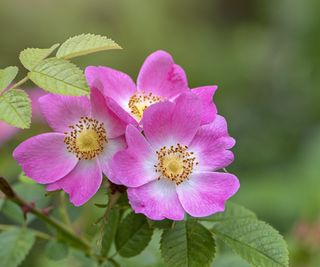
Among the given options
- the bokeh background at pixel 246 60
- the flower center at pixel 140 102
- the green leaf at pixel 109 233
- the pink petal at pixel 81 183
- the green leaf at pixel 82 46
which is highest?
the green leaf at pixel 82 46

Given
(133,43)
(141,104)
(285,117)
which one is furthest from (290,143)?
(141,104)

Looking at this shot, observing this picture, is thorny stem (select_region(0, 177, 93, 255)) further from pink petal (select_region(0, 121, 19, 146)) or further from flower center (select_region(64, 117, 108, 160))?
pink petal (select_region(0, 121, 19, 146))

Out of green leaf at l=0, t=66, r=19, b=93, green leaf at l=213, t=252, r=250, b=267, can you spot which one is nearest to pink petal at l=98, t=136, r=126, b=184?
green leaf at l=0, t=66, r=19, b=93

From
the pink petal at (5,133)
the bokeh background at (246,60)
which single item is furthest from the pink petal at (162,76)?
the bokeh background at (246,60)

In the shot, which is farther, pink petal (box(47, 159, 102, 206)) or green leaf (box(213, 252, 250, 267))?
green leaf (box(213, 252, 250, 267))

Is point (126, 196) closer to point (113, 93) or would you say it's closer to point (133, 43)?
point (113, 93)

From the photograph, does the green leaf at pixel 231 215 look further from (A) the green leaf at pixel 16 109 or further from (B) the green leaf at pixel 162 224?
(A) the green leaf at pixel 16 109

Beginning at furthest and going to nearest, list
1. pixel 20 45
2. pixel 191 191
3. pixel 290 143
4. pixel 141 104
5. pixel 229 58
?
pixel 20 45 → pixel 229 58 → pixel 290 143 → pixel 141 104 → pixel 191 191
